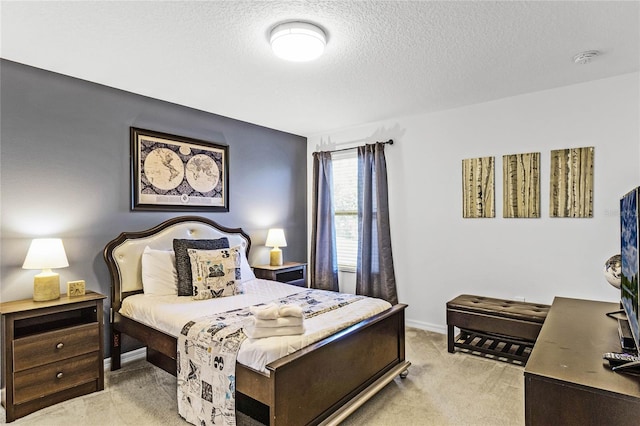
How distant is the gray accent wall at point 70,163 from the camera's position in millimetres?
2680

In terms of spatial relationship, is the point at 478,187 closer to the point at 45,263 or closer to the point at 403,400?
the point at 403,400

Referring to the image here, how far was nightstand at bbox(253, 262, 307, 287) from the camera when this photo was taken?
4215 millimetres

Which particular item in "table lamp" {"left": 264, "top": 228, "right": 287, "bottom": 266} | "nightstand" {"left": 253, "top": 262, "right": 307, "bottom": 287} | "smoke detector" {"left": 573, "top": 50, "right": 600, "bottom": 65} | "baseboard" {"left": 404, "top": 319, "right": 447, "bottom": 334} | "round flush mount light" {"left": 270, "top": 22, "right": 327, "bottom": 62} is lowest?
"baseboard" {"left": 404, "top": 319, "right": 447, "bottom": 334}

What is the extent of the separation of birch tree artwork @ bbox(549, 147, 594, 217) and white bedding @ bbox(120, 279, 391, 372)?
1919 millimetres

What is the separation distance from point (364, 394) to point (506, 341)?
6.02ft

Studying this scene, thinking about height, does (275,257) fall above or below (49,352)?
above

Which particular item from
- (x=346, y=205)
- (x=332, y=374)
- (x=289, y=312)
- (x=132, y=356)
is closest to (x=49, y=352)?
(x=132, y=356)

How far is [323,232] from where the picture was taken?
4.95 meters

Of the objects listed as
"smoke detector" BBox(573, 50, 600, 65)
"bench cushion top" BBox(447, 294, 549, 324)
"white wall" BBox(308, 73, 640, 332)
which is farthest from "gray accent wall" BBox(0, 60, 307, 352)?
"smoke detector" BBox(573, 50, 600, 65)

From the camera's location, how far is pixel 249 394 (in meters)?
1.95

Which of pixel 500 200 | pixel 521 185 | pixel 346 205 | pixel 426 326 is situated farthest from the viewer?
pixel 346 205

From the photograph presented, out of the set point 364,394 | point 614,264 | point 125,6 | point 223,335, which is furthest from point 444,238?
point 125,6

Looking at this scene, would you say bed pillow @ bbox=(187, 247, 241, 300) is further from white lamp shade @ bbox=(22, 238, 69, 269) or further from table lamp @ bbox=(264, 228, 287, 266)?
table lamp @ bbox=(264, 228, 287, 266)

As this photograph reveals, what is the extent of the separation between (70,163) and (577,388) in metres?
3.59
